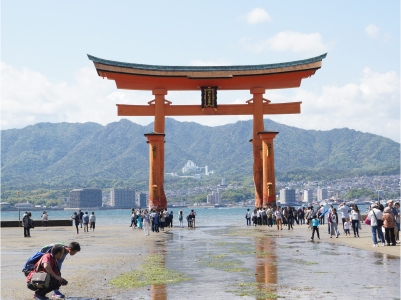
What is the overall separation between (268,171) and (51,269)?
Result: 30609 mm

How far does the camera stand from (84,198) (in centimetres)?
19038

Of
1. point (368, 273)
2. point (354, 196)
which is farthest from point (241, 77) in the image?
point (354, 196)

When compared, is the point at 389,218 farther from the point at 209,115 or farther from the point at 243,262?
the point at 209,115

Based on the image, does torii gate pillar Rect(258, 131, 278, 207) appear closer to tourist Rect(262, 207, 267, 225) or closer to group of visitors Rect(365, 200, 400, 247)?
tourist Rect(262, 207, 267, 225)

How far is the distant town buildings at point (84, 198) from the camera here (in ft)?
617

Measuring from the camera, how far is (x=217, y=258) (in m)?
17.7

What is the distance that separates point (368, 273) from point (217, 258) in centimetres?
530

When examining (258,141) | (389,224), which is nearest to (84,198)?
(258,141)

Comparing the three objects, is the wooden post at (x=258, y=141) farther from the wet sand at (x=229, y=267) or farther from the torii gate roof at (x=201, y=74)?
the wet sand at (x=229, y=267)

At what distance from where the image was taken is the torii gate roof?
3900 centimetres

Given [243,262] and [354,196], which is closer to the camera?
[243,262]

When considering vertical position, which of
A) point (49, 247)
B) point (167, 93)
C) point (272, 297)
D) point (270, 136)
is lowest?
point (272, 297)

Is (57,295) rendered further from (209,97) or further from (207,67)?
(209,97)

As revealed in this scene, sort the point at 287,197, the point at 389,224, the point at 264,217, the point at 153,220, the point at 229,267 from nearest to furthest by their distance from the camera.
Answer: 1. the point at 229,267
2. the point at 389,224
3. the point at 153,220
4. the point at 264,217
5. the point at 287,197
